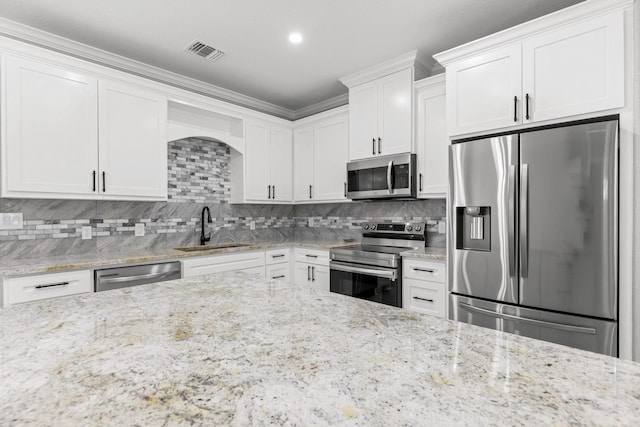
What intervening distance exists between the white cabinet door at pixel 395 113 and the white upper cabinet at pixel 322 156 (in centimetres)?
51

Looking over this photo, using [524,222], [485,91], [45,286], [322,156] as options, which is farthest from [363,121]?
[45,286]

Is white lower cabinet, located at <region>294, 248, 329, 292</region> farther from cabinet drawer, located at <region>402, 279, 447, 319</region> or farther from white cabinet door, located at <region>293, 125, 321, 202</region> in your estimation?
cabinet drawer, located at <region>402, 279, 447, 319</region>

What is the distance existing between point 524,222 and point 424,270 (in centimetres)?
86

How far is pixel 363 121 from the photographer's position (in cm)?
341

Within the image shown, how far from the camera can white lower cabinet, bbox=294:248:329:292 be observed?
135 inches

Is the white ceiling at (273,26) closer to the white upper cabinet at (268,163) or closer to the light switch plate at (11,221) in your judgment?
the white upper cabinet at (268,163)

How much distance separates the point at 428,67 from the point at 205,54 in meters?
2.11

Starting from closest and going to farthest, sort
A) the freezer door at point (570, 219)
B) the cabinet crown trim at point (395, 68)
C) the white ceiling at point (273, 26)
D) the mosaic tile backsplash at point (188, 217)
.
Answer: the freezer door at point (570, 219) < the white ceiling at point (273, 26) < the mosaic tile backsplash at point (188, 217) < the cabinet crown trim at point (395, 68)

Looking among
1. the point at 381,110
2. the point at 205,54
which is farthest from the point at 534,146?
the point at 205,54

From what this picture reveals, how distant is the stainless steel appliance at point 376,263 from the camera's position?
9.25ft

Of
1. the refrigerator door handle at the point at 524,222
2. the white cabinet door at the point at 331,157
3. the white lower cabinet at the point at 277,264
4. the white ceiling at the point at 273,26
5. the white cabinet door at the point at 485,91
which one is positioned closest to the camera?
the refrigerator door handle at the point at 524,222

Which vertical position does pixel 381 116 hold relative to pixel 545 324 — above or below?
above

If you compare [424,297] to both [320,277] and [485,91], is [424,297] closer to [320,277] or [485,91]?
[320,277]

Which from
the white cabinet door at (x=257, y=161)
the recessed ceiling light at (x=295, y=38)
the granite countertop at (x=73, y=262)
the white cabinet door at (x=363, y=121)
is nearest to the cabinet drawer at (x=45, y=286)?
the granite countertop at (x=73, y=262)
